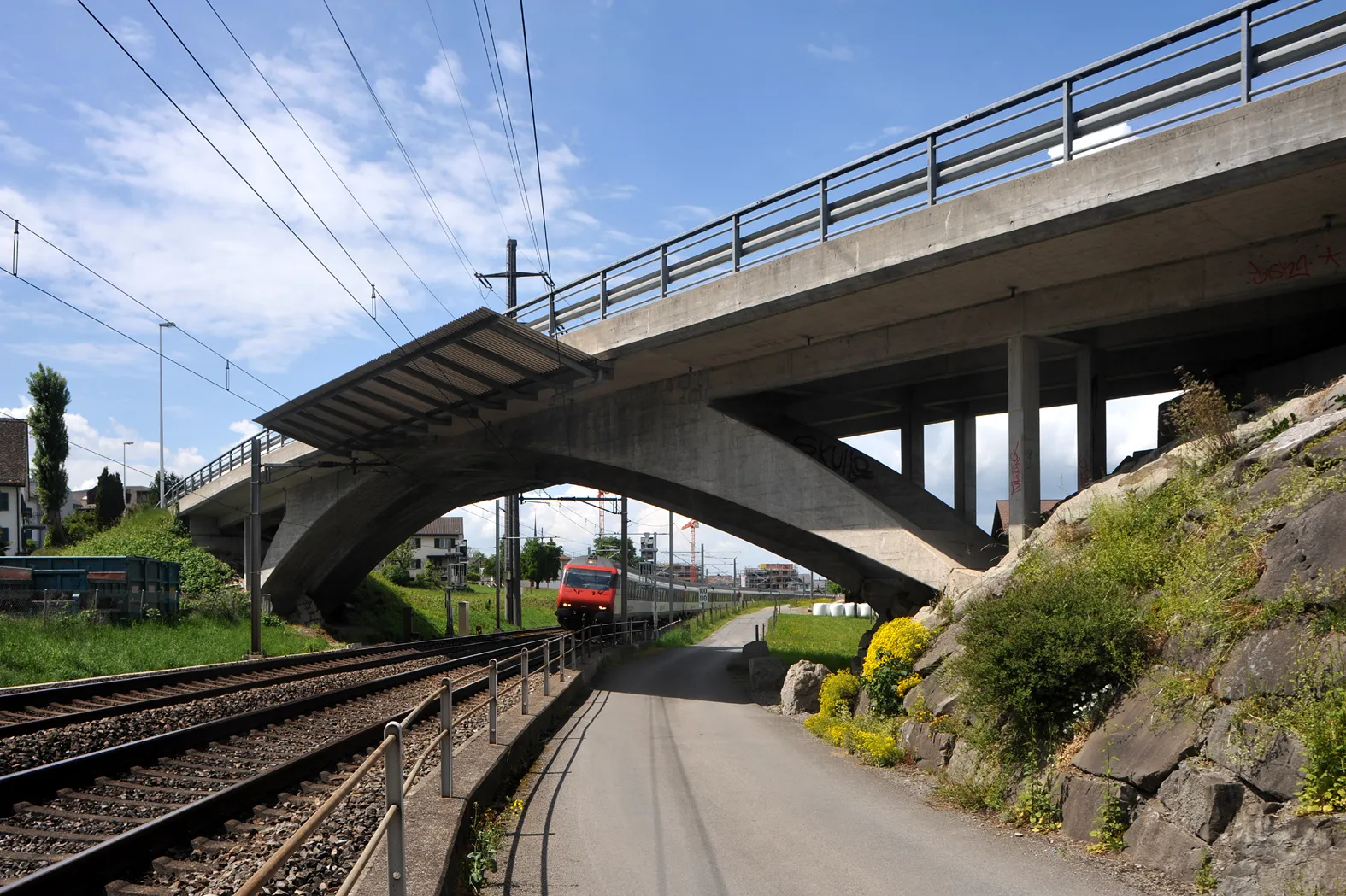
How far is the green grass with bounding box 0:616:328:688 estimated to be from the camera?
67.4 feet

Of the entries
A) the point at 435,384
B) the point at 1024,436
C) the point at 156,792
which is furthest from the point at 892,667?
the point at 435,384

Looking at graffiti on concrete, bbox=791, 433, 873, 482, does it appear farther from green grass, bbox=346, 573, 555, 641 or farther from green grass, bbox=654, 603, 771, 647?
green grass, bbox=346, 573, 555, 641

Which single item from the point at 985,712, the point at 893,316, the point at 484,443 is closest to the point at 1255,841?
the point at 985,712

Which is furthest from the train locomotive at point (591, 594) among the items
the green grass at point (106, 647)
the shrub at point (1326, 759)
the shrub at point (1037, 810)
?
the shrub at point (1326, 759)

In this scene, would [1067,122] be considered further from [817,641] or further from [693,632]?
[693,632]

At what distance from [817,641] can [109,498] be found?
175ft

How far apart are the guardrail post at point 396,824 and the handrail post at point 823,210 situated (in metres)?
13.8

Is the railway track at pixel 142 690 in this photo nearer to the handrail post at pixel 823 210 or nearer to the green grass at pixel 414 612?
the handrail post at pixel 823 210

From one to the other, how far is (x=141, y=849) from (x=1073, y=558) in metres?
9.66

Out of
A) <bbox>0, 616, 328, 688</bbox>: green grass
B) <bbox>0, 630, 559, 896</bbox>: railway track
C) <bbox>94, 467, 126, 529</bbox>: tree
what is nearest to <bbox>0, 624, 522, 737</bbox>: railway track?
<bbox>0, 630, 559, 896</bbox>: railway track

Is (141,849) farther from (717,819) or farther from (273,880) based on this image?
(717,819)

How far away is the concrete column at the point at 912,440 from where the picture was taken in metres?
24.6

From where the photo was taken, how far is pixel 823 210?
58.3ft

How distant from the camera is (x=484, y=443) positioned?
3030cm
